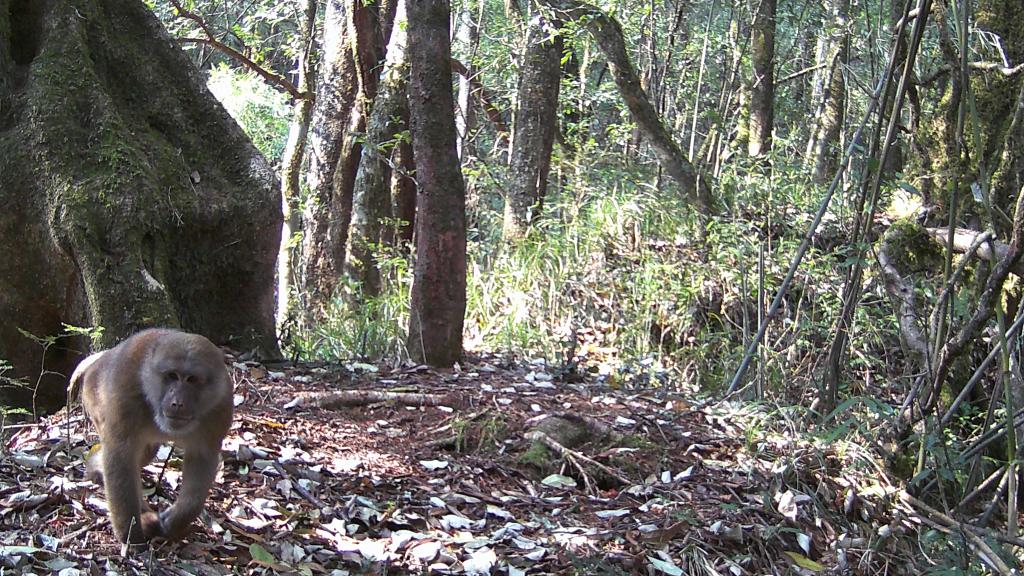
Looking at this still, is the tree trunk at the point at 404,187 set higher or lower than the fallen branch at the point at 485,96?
lower

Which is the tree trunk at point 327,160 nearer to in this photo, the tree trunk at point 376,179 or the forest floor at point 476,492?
the tree trunk at point 376,179

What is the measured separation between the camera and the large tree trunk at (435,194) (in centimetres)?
677

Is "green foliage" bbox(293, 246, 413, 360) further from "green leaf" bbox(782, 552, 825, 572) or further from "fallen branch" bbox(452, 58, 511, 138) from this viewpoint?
"green leaf" bbox(782, 552, 825, 572)

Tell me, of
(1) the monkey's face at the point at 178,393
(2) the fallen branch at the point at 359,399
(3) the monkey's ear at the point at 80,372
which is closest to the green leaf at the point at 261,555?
(1) the monkey's face at the point at 178,393

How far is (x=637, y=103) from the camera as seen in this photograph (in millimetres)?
9836

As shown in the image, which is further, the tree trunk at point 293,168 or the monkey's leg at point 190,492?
the tree trunk at point 293,168

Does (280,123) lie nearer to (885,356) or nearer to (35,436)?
(885,356)

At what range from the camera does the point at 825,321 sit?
7.61 m

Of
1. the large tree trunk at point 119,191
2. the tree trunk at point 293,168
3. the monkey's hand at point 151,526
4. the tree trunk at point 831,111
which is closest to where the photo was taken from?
the monkey's hand at point 151,526

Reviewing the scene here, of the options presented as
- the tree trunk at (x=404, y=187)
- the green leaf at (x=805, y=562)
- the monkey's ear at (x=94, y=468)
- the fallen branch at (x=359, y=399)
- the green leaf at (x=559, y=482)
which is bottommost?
the green leaf at (x=805, y=562)

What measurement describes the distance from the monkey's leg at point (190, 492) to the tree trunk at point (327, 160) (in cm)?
629

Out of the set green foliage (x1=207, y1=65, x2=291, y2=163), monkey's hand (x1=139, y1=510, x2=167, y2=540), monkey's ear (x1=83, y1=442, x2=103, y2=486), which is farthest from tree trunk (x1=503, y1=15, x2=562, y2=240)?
green foliage (x1=207, y1=65, x2=291, y2=163)

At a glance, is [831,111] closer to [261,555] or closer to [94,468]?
[261,555]

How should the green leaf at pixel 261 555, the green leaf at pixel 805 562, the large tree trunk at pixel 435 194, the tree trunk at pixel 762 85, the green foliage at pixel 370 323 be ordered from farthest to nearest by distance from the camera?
the tree trunk at pixel 762 85 → the green foliage at pixel 370 323 → the large tree trunk at pixel 435 194 → the green leaf at pixel 805 562 → the green leaf at pixel 261 555
